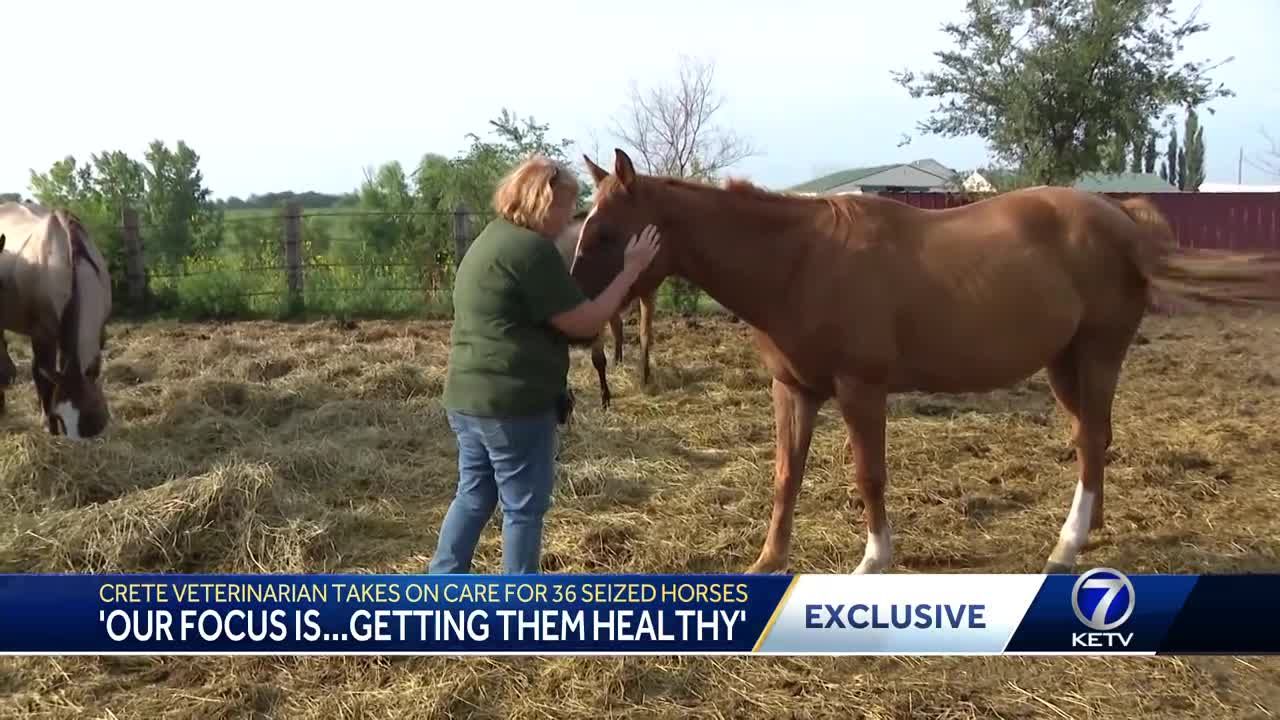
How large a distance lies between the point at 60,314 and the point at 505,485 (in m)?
4.51

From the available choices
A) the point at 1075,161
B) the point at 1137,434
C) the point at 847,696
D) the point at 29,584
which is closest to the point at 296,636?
Result: the point at 29,584

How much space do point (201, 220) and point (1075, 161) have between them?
1663 centimetres

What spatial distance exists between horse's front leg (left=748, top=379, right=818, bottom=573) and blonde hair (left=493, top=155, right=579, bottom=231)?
146 cm

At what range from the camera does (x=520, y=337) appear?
279 cm

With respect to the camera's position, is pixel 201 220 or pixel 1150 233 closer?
pixel 1150 233

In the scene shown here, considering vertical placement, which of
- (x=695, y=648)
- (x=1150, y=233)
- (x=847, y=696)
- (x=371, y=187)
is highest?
(x=371, y=187)

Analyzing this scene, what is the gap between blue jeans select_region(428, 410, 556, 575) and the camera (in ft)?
9.34

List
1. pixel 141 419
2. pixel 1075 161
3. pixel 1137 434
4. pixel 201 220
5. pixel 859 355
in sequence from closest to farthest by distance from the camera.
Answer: pixel 859 355 → pixel 1137 434 → pixel 141 419 → pixel 201 220 → pixel 1075 161

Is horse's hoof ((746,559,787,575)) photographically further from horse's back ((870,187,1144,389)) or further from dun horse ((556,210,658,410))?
dun horse ((556,210,658,410))

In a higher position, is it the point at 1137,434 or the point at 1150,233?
the point at 1150,233

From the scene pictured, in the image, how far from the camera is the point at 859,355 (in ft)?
11.5

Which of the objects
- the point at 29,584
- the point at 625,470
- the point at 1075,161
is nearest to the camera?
the point at 29,584

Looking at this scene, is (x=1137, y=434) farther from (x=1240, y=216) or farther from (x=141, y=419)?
(x=1240, y=216)

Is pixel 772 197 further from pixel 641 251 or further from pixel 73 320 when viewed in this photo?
pixel 73 320
